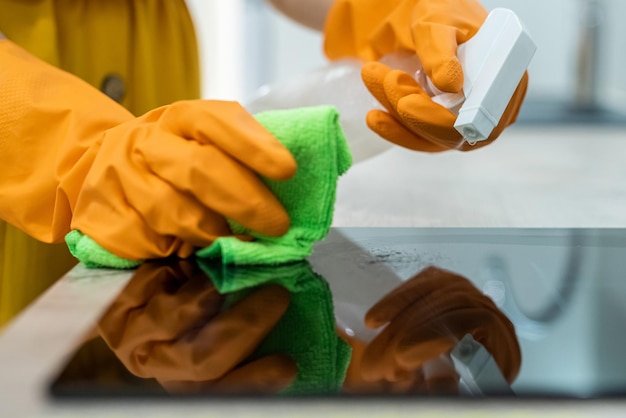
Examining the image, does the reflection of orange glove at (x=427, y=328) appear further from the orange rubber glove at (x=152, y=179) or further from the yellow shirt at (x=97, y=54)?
the yellow shirt at (x=97, y=54)

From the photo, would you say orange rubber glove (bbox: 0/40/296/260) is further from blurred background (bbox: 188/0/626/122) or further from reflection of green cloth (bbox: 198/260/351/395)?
blurred background (bbox: 188/0/626/122)

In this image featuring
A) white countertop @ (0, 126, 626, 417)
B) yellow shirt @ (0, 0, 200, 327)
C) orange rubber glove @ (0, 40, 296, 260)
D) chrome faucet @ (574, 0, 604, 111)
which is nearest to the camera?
white countertop @ (0, 126, 626, 417)

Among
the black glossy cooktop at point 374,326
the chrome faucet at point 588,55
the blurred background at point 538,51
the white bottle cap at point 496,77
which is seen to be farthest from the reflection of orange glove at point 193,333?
the chrome faucet at point 588,55

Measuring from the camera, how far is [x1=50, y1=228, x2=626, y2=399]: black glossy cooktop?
0.33m

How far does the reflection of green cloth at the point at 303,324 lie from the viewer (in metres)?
0.34

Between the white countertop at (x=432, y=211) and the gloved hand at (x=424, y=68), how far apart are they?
0.41 ft

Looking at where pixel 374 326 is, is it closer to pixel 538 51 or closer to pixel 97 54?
pixel 97 54

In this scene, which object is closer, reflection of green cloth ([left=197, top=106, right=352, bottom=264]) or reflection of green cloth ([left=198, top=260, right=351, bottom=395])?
reflection of green cloth ([left=198, top=260, right=351, bottom=395])

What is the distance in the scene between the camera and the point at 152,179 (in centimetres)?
55

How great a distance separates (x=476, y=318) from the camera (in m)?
0.44

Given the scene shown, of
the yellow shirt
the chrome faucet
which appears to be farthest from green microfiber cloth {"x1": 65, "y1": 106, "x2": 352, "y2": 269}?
the chrome faucet

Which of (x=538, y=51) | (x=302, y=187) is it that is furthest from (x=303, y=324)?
(x=538, y=51)

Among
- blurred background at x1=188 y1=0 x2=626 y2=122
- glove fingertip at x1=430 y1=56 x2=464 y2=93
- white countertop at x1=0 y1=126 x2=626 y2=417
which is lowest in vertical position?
blurred background at x1=188 y1=0 x2=626 y2=122

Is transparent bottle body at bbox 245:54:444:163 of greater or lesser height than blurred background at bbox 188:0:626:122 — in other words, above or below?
above
